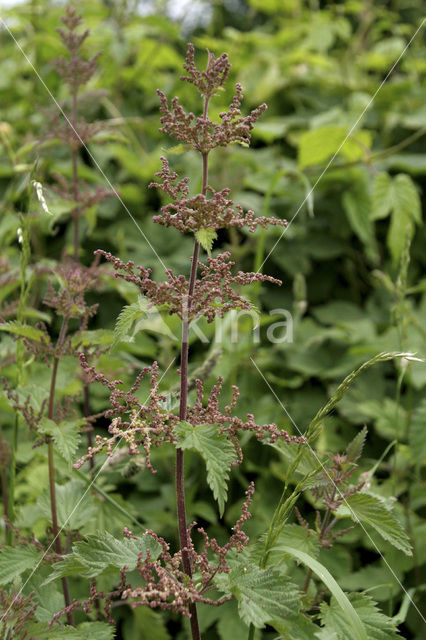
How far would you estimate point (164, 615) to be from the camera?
168 cm

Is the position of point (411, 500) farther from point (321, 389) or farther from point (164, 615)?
point (164, 615)

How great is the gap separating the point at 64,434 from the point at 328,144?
70.1 inches

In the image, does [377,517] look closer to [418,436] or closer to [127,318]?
[127,318]

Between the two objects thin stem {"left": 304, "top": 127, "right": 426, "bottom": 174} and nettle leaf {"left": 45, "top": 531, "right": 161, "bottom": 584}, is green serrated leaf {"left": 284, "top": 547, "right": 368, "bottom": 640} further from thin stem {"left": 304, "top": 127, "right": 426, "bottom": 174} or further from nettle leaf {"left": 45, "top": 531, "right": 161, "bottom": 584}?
thin stem {"left": 304, "top": 127, "right": 426, "bottom": 174}

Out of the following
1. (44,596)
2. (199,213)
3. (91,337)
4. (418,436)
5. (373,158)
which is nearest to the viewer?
(199,213)

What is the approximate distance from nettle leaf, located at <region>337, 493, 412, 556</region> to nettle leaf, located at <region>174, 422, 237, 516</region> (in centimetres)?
24

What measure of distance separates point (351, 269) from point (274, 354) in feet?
2.10

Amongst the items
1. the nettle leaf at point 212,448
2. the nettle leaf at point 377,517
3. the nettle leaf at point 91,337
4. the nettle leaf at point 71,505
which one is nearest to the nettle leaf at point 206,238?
the nettle leaf at point 212,448

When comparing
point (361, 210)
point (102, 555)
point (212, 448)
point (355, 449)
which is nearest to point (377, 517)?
point (355, 449)

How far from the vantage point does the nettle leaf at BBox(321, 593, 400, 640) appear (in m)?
0.92

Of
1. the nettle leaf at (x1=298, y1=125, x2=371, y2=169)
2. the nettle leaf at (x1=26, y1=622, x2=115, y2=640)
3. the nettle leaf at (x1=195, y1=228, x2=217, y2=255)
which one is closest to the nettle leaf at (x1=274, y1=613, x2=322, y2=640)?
the nettle leaf at (x1=26, y1=622, x2=115, y2=640)

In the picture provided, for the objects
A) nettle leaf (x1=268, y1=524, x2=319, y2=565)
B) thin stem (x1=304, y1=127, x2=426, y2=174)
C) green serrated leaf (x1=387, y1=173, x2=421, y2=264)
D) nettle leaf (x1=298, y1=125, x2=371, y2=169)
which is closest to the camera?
nettle leaf (x1=268, y1=524, x2=319, y2=565)

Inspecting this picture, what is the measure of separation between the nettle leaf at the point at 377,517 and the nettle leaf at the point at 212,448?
0.79ft

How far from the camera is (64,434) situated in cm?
111
